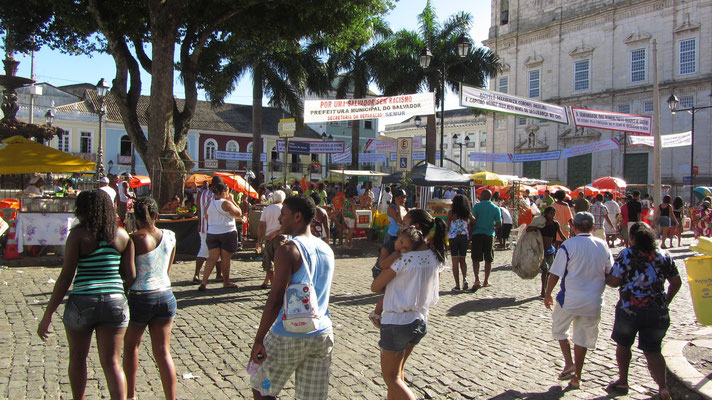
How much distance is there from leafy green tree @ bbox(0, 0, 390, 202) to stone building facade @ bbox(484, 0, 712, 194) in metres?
22.9

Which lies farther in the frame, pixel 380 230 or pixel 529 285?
pixel 380 230

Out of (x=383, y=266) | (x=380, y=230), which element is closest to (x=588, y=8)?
(x=380, y=230)

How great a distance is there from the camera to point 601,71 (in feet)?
131

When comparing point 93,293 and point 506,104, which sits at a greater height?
point 506,104

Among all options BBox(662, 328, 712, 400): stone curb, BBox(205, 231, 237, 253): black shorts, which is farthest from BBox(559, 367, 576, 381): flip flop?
BBox(205, 231, 237, 253): black shorts

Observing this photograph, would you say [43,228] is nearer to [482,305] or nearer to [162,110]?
[162,110]

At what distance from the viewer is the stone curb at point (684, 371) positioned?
4539mm

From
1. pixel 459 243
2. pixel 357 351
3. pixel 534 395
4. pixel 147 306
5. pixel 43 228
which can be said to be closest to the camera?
pixel 147 306

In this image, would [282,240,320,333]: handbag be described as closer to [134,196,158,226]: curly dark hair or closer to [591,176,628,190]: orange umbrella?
[134,196,158,226]: curly dark hair

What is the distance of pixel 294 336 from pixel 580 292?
9.55ft

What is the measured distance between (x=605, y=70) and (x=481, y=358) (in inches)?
1560

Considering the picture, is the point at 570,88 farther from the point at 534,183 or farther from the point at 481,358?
the point at 481,358

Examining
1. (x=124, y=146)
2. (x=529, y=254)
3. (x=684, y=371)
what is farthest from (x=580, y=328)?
(x=124, y=146)

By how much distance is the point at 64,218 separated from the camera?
11000 millimetres
